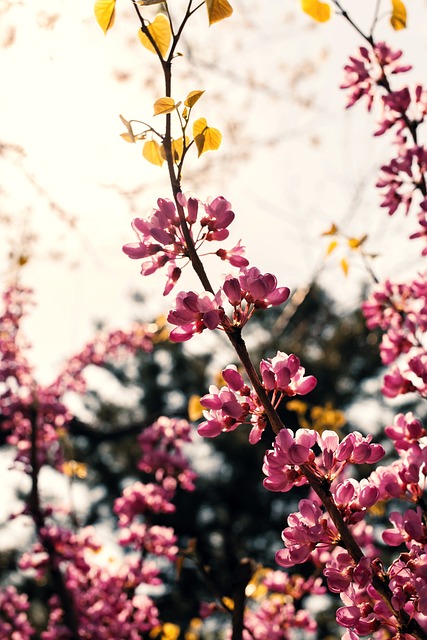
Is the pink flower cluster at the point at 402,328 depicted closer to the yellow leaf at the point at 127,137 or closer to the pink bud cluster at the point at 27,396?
the yellow leaf at the point at 127,137

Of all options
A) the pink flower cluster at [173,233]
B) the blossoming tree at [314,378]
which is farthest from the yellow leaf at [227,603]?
the pink flower cluster at [173,233]

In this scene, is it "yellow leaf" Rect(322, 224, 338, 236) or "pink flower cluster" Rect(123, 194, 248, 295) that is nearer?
"pink flower cluster" Rect(123, 194, 248, 295)

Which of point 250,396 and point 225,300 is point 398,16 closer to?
point 225,300

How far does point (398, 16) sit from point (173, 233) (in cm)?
110

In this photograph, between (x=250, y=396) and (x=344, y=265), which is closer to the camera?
(x=250, y=396)

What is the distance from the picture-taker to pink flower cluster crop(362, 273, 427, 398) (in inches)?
62.2

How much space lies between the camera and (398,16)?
169cm

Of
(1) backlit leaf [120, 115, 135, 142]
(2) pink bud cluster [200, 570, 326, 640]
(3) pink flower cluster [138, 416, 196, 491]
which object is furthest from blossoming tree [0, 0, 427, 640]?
(3) pink flower cluster [138, 416, 196, 491]

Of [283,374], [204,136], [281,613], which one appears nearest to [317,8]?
[204,136]

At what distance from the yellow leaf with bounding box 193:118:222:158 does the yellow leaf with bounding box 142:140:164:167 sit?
3.2 inches

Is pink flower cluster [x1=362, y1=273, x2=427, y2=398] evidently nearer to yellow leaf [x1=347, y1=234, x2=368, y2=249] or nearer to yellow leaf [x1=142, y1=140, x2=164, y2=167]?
yellow leaf [x1=347, y1=234, x2=368, y2=249]

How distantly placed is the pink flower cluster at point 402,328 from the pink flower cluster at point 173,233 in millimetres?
663

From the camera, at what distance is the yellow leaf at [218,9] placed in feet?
3.56

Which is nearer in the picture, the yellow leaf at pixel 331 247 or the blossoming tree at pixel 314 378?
the blossoming tree at pixel 314 378
